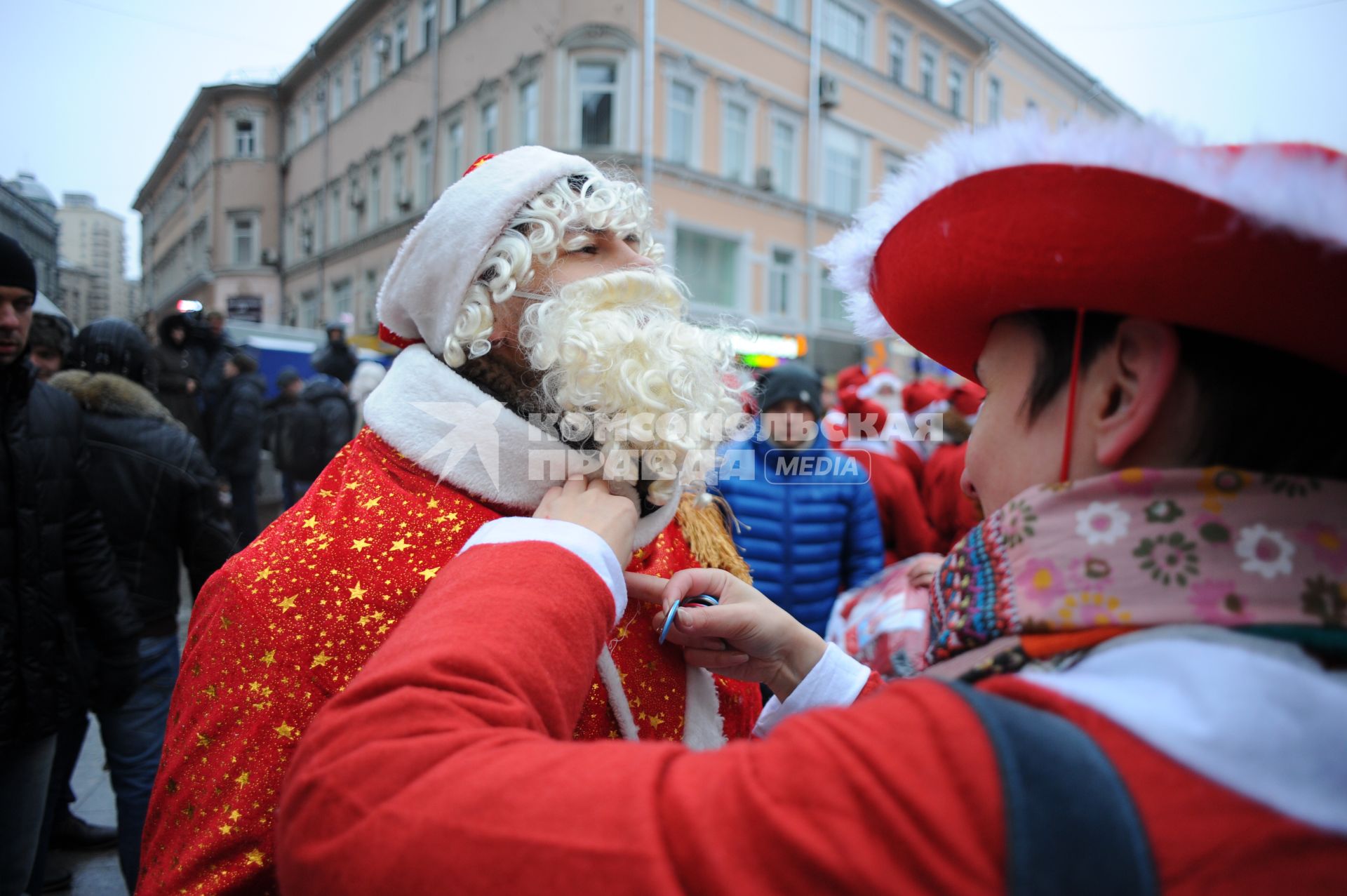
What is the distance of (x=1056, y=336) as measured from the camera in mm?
798

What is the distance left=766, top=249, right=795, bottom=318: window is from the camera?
695 inches

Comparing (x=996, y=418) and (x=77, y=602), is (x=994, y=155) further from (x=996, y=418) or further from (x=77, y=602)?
(x=77, y=602)

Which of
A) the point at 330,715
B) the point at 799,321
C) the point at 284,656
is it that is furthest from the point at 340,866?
the point at 799,321

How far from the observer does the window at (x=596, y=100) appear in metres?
15.3

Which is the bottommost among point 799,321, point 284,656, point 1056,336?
point 284,656

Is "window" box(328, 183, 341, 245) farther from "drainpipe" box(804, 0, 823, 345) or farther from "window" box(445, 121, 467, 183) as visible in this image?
"drainpipe" box(804, 0, 823, 345)

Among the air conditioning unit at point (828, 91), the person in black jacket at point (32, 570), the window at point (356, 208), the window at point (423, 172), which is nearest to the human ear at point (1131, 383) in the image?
the person in black jacket at point (32, 570)

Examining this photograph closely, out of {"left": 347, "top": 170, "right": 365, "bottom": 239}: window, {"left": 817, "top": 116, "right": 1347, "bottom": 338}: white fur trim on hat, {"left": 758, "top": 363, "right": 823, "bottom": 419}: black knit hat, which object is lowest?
{"left": 758, "top": 363, "right": 823, "bottom": 419}: black knit hat

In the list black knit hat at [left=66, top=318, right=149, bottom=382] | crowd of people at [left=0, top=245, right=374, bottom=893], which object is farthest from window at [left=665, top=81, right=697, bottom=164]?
black knit hat at [left=66, top=318, right=149, bottom=382]

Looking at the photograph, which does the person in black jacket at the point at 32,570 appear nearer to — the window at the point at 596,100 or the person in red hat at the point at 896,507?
the person in red hat at the point at 896,507

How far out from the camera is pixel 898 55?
786 inches

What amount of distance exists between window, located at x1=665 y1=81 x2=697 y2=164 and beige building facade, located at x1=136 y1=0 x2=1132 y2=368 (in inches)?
2.0

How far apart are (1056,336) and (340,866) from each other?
0.82 m

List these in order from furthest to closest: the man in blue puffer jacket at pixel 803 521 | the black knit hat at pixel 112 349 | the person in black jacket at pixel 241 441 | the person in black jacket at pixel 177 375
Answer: the person in black jacket at pixel 241 441, the person in black jacket at pixel 177 375, the man in blue puffer jacket at pixel 803 521, the black knit hat at pixel 112 349
